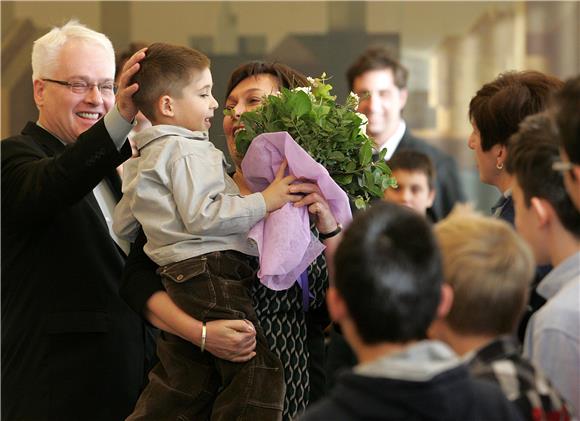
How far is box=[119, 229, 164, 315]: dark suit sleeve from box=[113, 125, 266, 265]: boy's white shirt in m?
0.10

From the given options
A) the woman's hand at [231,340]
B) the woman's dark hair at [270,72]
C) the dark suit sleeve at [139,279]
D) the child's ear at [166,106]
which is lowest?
the woman's hand at [231,340]

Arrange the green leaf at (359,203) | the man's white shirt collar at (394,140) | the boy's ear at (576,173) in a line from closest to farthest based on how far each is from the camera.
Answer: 1. the boy's ear at (576,173)
2. the green leaf at (359,203)
3. the man's white shirt collar at (394,140)

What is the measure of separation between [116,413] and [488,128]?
1498mm

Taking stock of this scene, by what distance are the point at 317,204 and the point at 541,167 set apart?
72 centimetres

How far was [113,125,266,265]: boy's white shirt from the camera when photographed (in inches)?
107

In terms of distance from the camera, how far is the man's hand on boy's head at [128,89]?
117 inches

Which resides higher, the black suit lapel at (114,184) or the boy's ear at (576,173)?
the boy's ear at (576,173)

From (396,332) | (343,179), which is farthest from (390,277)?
(343,179)

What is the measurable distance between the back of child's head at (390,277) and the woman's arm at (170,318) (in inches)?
39.4

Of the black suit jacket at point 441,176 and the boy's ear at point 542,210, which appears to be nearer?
the boy's ear at point 542,210

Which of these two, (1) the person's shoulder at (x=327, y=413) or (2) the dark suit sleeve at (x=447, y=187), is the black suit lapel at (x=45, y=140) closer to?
(1) the person's shoulder at (x=327, y=413)

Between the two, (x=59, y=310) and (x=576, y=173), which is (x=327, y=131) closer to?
(x=576, y=173)

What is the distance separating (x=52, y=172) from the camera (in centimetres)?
315

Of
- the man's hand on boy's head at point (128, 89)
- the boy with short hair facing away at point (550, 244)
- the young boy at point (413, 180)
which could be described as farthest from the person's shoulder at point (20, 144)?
the young boy at point (413, 180)
